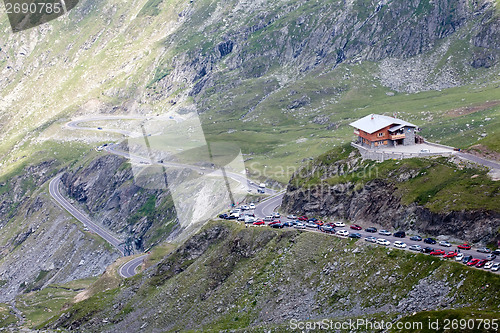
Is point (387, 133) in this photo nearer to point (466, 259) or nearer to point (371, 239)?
point (371, 239)

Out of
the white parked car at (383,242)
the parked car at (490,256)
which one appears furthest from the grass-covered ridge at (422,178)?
the white parked car at (383,242)

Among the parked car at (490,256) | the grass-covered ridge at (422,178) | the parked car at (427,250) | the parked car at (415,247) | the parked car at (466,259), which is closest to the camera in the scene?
the parked car at (490,256)


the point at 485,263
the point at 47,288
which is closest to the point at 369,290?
the point at 485,263

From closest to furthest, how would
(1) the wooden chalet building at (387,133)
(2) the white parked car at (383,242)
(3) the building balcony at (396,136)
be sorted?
1. (2) the white parked car at (383,242)
2. (1) the wooden chalet building at (387,133)
3. (3) the building balcony at (396,136)

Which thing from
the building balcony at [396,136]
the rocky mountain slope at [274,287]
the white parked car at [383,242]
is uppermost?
the building balcony at [396,136]

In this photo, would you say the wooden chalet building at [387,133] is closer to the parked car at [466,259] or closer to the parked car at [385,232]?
the parked car at [385,232]

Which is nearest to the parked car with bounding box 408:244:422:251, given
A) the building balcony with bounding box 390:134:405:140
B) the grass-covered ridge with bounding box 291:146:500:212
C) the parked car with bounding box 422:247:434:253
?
the parked car with bounding box 422:247:434:253
